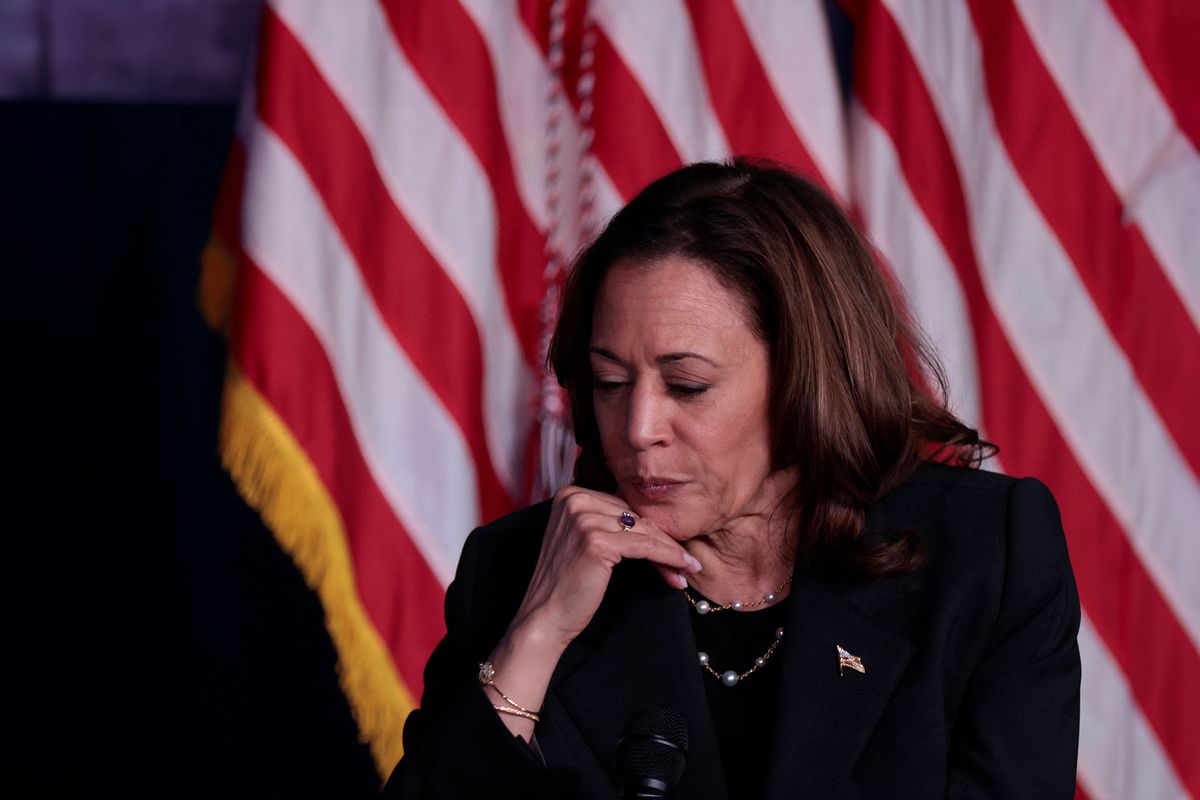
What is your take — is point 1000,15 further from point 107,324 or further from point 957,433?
point 107,324

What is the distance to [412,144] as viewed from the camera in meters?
2.43

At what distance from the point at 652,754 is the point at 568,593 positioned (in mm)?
364

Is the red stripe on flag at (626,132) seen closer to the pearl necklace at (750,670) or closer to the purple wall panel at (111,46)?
the purple wall panel at (111,46)

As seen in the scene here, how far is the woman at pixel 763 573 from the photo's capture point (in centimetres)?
158

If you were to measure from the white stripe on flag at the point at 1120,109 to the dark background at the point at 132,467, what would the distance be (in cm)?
158

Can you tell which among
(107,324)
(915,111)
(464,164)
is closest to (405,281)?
(464,164)

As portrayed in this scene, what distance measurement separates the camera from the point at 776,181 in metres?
1.82

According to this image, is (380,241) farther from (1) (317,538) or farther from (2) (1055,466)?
(2) (1055,466)

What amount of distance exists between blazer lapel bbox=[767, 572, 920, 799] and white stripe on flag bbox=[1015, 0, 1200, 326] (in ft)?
3.56

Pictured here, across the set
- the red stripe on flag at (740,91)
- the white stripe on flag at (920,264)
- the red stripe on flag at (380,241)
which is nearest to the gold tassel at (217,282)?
the red stripe on flag at (380,241)

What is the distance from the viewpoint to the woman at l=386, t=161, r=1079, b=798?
62.2 inches

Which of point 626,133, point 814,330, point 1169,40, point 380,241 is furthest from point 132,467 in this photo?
point 1169,40

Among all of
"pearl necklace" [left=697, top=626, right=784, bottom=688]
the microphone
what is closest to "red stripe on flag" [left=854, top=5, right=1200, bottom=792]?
"pearl necklace" [left=697, top=626, right=784, bottom=688]

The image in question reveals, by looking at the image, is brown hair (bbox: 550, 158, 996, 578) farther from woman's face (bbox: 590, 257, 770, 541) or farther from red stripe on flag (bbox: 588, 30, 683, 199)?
red stripe on flag (bbox: 588, 30, 683, 199)
